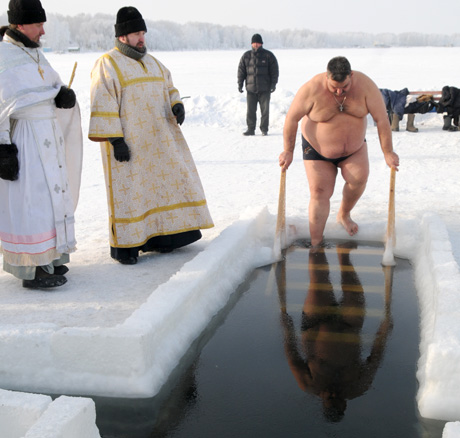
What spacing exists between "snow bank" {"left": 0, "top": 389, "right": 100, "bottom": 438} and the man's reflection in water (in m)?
0.99

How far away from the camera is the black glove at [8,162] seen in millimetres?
3725

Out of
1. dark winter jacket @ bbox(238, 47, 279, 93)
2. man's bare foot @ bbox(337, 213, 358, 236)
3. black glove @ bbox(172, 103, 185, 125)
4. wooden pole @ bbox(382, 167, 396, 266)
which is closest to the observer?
black glove @ bbox(172, 103, 185, 125)

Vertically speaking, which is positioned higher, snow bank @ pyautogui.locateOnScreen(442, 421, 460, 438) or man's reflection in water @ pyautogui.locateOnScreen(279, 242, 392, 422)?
snow bank @ pyautogui.locateOnScreen(442, 421, 460, 438)

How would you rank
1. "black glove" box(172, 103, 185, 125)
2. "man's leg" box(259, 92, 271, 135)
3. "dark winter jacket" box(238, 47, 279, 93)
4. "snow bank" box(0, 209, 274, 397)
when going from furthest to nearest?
"man's leg" box(259, 92, 271, 135) → "dark winter jacket" box(238, 47, 279, 93) → "black glove" box(172, 103, 185, 125) → "snow bank" box(0, 209, 274, 397)

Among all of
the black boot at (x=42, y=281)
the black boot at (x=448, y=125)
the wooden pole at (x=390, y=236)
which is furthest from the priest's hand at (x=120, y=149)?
the black boot at (x=448, y=125)

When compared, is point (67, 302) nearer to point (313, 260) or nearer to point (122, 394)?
point (122, 394)

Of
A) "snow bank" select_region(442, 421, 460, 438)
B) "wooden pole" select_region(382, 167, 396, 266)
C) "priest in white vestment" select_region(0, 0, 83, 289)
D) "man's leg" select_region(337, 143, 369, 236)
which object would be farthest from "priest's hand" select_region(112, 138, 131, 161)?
"snow bank" select_region(442, 421, 460, 438)

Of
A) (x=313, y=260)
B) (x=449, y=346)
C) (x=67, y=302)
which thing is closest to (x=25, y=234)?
(x=67, y=302)

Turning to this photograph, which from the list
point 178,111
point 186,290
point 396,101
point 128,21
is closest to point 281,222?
point 178,111

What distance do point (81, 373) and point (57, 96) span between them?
1898 mm

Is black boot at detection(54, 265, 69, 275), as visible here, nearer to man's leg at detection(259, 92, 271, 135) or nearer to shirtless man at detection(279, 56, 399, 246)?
shirtless man at detection(279, 56, 399, 246)

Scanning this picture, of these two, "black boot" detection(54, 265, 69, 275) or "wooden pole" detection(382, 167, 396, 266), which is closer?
"black boot" detection(54, 265, 69, 275)

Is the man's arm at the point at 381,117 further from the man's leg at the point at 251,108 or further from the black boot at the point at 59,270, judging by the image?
the man's leg at the point at 251,108

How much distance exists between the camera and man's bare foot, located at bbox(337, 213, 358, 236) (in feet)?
17.2
